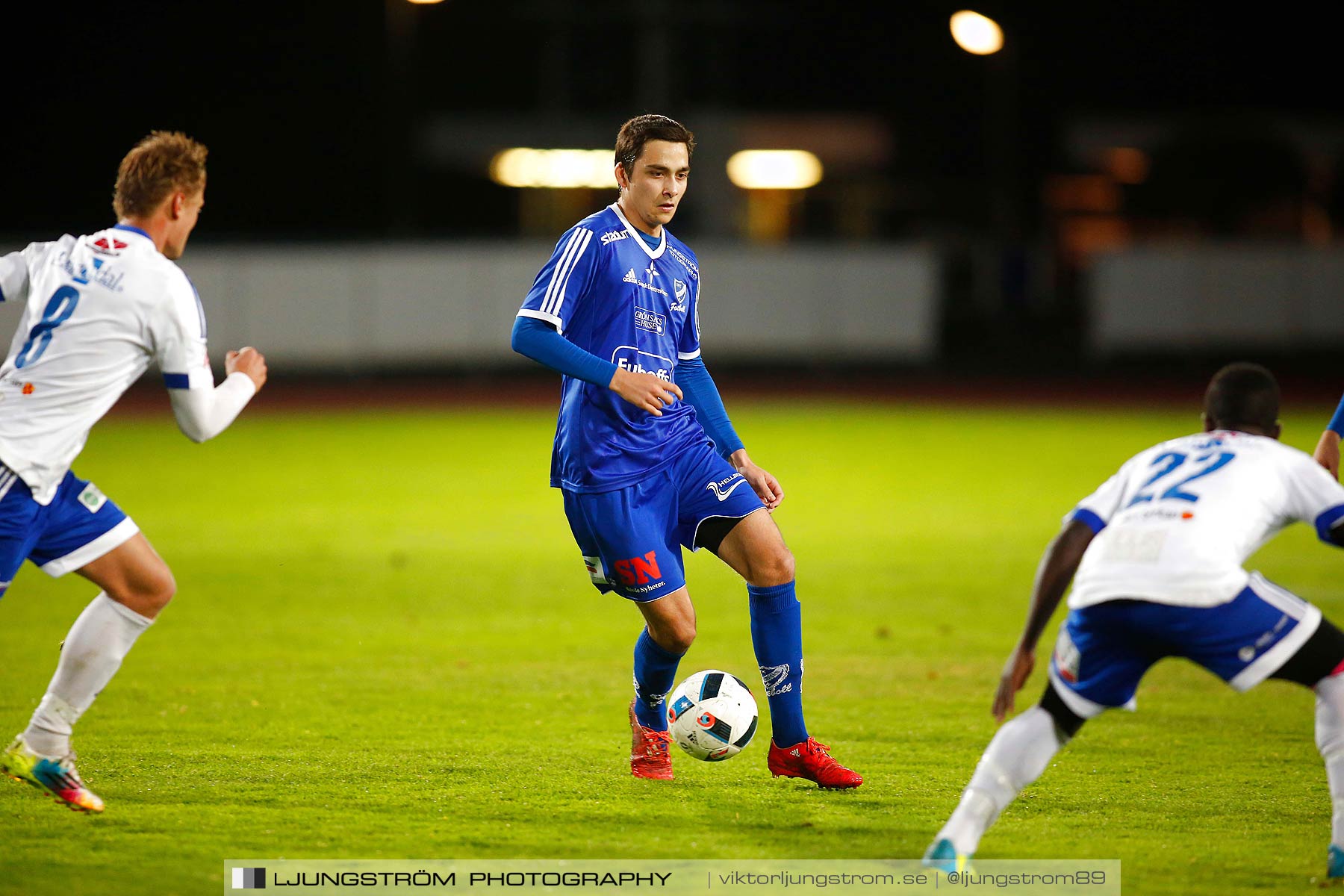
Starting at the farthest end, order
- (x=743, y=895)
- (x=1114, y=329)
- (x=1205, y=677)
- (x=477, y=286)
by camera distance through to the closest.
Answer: (x=1114, y=329), (x=477, y=286), (x=1205, y=677), (x=743, y=895)

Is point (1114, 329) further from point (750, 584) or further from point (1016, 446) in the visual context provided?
point (750, 584)

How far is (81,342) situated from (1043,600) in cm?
301

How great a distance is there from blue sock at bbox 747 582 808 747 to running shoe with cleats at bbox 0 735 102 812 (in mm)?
2327

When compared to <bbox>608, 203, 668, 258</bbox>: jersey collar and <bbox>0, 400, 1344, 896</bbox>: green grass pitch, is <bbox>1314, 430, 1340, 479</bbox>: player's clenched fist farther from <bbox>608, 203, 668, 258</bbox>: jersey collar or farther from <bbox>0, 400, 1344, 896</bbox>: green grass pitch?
<bbox>608, 203, 668, 258</bbox>: jersey collar

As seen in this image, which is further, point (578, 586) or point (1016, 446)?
point (1016, 446)

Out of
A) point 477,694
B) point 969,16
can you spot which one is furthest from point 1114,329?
point 477,694

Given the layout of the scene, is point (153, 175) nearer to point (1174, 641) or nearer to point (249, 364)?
point (249, 364)

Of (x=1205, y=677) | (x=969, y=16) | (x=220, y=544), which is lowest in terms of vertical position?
(x=220, y=544)

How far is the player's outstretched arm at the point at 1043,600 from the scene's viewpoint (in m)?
4.02

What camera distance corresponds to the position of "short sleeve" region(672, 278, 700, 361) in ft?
18.5

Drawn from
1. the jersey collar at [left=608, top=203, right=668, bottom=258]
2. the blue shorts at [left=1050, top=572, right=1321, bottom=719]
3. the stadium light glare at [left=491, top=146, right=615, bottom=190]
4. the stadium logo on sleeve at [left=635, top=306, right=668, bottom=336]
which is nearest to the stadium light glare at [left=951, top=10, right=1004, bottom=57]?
the stadium light glare at [left=491, top=146, right=615, bottom=190]

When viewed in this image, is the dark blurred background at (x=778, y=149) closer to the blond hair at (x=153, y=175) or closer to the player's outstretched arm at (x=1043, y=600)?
the blond hair at (x=153, y=175)

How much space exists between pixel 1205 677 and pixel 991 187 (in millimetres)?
31840

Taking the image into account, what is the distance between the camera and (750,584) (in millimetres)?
5367
